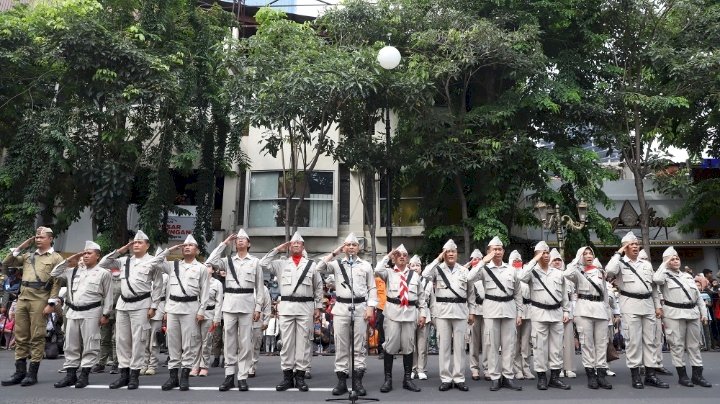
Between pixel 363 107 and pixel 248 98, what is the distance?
117 inches

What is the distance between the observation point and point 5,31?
49.3ft

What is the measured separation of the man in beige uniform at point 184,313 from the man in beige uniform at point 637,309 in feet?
20.4

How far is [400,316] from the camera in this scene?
8758 millimetres

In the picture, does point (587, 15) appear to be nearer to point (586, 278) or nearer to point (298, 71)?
point (298, 71)

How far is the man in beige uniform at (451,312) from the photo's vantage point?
28.6 ft

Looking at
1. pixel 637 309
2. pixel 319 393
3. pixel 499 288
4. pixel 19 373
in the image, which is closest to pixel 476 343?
pixel 499 288

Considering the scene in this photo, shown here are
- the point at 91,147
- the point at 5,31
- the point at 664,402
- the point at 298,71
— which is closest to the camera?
the point at 664,402

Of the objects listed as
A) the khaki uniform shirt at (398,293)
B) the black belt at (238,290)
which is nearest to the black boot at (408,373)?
the khaki uniform shirt at (398,293)

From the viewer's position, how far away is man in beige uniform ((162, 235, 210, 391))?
8695 mm

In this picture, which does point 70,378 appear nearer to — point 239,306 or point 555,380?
point 239,306

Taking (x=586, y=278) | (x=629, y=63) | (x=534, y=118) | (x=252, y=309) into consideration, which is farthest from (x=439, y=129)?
(x=252, y=309)

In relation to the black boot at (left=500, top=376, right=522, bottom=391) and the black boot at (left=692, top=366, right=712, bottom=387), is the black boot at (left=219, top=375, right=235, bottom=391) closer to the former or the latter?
the black boot at (left=500, top=376, right=522, bottom=391)

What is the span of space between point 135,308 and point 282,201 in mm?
12763

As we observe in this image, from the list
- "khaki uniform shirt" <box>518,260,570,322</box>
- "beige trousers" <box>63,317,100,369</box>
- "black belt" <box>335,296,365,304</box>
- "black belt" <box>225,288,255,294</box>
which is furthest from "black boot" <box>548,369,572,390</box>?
"beige trousers" <box>63,317,100,369</box>
